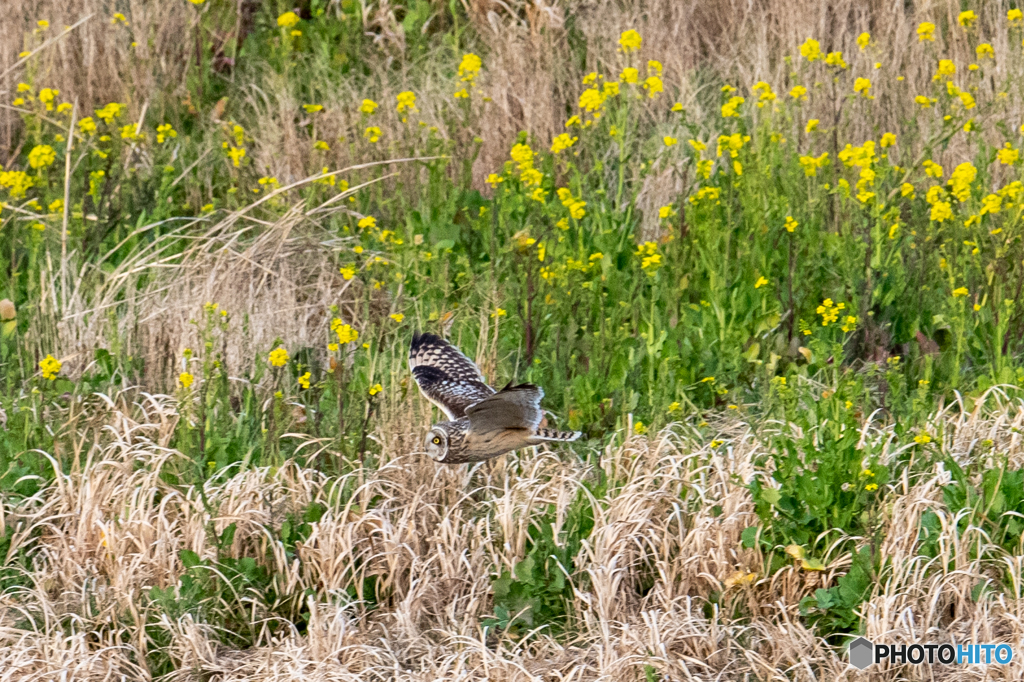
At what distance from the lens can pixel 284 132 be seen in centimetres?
621

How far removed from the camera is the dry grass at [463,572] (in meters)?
3.20

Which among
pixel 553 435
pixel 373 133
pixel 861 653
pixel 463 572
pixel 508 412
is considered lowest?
pixel 861 653

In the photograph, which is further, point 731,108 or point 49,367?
point 731,108

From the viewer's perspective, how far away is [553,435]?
3395 mm

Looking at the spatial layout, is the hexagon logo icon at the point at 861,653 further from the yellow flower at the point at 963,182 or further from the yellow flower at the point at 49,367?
the yellow flower at the point at 49,367

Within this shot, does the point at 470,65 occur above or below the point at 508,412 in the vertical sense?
above

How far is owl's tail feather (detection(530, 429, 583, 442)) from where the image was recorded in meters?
3.34

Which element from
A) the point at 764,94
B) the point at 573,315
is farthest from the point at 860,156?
the point at 573,315

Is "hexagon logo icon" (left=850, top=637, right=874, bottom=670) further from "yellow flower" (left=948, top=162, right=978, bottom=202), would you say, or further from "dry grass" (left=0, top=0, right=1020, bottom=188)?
"dry grass" (left=0, top=0, right=1020, bottom=188)

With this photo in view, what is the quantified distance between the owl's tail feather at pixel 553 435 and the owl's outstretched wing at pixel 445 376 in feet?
0.74

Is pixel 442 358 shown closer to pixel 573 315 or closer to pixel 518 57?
pixel 573 315

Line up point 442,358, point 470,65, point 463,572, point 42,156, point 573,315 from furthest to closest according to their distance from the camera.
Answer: point 470,65, point 42,156, point 573,315, point 442,358, point 463,572

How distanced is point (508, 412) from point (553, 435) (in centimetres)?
20

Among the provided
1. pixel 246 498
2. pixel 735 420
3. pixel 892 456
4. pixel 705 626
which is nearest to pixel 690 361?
pixel 735 420
